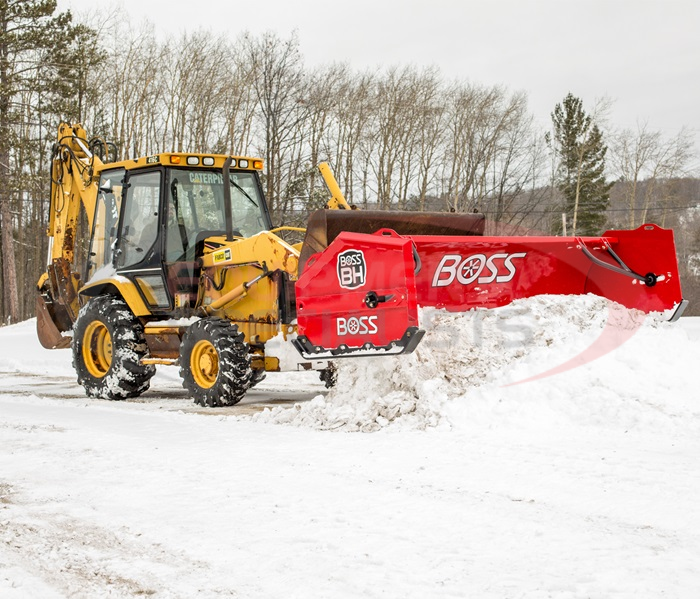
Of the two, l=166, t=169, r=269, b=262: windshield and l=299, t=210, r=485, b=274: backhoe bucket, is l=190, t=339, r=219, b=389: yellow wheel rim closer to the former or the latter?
l=166, t=169, r=269, b=262: windshield

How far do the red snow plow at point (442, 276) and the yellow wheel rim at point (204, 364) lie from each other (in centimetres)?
132

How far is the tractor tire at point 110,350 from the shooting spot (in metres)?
8.44

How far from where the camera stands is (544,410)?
568 cm

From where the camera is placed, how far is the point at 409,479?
14.5ft

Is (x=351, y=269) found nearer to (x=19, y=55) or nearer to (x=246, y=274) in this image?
(x=246, y=274)

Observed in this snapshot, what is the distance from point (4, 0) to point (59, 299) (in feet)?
68.5

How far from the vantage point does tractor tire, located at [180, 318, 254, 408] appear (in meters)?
7.32

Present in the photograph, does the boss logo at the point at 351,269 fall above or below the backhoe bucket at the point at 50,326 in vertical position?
above

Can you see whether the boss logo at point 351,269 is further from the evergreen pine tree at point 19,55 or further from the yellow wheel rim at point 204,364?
the evergreen pine tree at point 19,55

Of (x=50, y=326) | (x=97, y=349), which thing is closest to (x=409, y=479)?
(x=97, y=349)

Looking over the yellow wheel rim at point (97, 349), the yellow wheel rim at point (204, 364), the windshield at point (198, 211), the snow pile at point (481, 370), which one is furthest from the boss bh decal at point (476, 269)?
the yellow wheel rim at point (97, 349)

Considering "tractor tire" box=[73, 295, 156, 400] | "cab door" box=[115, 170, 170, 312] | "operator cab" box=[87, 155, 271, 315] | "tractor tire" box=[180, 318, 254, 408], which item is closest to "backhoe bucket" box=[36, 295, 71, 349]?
"tractor tire" box=[73, 295, 156, 400]

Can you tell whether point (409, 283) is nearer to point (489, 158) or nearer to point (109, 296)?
point (109, 296)

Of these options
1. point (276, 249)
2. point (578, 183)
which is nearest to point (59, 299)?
point (276, 249)
